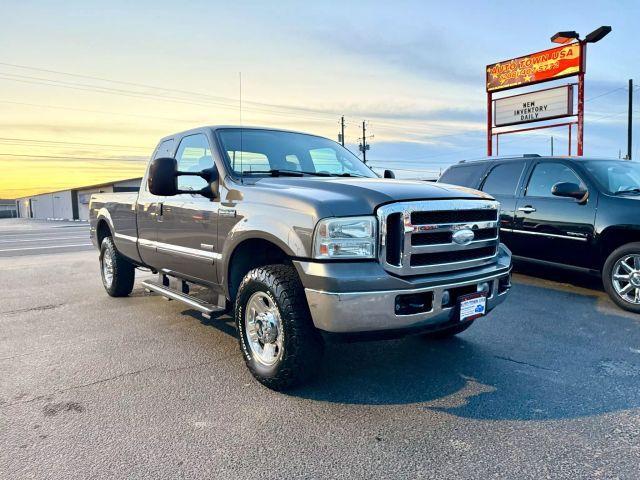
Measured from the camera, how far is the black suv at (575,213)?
229 inches

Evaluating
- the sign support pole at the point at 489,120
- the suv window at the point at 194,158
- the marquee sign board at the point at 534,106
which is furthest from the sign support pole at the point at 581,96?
the suv window at the point at 194,158

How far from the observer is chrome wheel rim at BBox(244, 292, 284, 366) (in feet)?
11.6

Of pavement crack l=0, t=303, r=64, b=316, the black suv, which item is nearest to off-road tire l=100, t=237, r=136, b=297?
pavement crack l=0, t=303, r=64, b=316

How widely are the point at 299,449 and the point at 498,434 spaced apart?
1143 millimetres

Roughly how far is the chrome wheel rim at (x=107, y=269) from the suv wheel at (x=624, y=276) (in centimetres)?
611

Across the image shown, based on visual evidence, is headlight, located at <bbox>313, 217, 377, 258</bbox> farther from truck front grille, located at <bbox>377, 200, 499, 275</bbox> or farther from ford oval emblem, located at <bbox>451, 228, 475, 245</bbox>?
ford oval emblem, located at <bbox>451, 228, 475, 245</bbox>

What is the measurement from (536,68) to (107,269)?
16399mm

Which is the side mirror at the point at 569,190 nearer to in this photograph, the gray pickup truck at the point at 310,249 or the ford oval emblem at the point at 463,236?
the gray pickup truck at the point at 310,249

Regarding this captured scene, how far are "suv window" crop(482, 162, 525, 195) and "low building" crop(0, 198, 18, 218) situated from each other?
9109 cm

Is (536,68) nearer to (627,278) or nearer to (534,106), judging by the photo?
(534,106)

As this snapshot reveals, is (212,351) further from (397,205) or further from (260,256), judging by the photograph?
(397,205)

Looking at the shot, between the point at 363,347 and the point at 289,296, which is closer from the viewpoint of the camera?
the point at 289,296

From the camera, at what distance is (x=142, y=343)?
4.70m

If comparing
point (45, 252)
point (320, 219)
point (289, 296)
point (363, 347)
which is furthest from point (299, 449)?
point (45, 252)
